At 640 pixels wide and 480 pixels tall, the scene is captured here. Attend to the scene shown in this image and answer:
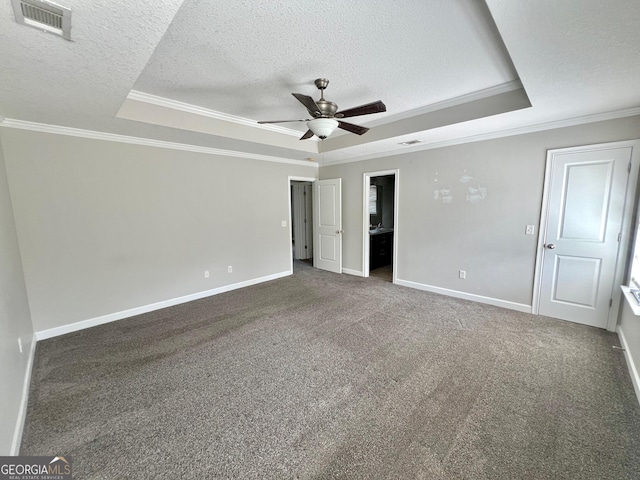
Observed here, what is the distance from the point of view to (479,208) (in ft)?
12.0

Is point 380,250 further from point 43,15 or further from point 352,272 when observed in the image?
point 43,15

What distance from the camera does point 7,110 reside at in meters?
2.35

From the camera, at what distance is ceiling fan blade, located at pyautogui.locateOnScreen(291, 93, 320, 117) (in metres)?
2.03

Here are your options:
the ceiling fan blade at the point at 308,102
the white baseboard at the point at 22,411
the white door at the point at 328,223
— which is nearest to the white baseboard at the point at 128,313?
the white baseboard at the point at 22,411

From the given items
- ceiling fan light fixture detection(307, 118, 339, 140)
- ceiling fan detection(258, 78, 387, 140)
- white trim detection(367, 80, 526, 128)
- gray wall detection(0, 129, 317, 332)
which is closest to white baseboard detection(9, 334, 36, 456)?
gray wall detection(0, 129, 317, 332)

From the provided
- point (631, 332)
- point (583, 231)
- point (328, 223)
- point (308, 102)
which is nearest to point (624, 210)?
point (583, 231)

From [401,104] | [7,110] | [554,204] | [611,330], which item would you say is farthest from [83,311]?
[611,330]

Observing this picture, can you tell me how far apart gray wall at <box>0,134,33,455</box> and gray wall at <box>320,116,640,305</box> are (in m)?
4.57

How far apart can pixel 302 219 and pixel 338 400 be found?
5300 millimetres

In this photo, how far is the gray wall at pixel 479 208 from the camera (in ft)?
10.5

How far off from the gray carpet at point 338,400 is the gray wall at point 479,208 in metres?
0.73

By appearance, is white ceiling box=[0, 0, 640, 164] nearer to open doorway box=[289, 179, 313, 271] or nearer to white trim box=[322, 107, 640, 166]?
white trim box=[322, 107, 640, 166]

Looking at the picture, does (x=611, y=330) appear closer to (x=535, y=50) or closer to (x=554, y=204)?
(x=554, y=204)

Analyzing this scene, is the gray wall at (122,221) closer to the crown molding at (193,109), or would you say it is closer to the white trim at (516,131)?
the crown molding at (193,109)
